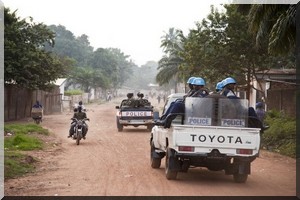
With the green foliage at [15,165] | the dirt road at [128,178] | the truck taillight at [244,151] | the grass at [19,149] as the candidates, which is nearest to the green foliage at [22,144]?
the grass at [19,149]

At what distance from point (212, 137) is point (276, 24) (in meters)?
6.03

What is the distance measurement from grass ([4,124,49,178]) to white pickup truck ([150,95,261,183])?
141 inches

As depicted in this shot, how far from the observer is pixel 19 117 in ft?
95.9

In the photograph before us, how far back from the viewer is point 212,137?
29.0ft

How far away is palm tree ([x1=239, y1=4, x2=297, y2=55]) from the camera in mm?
12992

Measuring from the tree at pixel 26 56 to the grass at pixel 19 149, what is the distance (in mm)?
5276

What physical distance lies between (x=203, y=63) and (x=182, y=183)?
14.4m

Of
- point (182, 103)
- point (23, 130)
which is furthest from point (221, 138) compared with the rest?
point (23, 130)

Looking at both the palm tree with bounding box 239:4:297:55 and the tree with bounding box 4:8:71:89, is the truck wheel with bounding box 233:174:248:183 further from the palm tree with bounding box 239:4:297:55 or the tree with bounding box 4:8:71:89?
the tree with bounding box 4:8:71:89

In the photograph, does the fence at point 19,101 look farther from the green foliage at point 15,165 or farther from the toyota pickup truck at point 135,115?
the green foliage at point 15,165

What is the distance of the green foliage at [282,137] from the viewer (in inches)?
599

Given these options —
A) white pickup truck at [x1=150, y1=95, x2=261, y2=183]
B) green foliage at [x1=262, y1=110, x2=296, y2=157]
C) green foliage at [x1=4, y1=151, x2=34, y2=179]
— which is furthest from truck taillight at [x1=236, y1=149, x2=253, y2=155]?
green foliage at [x1=262, y1=110, x2=296, y2=157]

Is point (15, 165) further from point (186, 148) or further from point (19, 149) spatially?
point (186, 148)

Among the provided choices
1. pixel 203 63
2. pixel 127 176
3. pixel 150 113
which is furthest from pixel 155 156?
pixel 203 63
